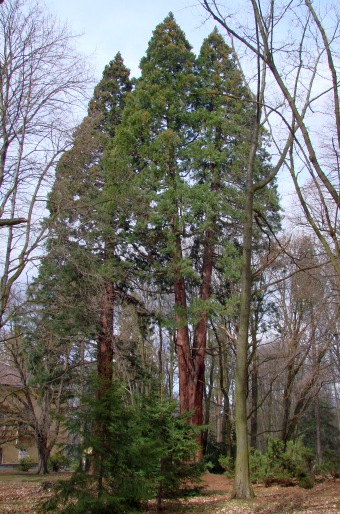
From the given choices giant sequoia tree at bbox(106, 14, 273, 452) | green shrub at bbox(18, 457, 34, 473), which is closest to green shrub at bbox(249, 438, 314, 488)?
giant sequoia tree at bbox(106, 14, 273, 452)

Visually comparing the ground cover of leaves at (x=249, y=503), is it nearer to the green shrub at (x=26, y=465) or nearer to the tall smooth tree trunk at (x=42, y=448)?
the tall smooth tree trunk at (x=42, y=448)

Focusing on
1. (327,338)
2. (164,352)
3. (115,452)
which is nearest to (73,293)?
(115,452)

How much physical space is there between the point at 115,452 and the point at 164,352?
22.6m

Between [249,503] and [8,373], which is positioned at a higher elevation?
[8,373]

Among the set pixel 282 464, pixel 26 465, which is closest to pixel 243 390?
pixel 282 464

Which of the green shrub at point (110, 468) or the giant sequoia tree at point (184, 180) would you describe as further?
the giant sequoia tree at point (184, 180)

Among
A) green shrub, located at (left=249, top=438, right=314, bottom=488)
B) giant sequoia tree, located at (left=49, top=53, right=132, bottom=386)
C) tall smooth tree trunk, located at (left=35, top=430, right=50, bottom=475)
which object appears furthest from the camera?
tall smooth tree trunk, located at (left=35, top=430, right=50, bottom=475)

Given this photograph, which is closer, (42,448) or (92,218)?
(92,218)

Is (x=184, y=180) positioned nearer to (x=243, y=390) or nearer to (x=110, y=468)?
(x=243, y=390)

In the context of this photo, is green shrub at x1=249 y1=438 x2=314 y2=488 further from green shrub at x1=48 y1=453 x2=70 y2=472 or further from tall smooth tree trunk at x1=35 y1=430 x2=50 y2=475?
green shrub at x1=48 y1=453 x2=70 y2=472

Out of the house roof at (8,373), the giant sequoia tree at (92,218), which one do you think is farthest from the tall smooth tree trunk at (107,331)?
the house roof at (8,373)

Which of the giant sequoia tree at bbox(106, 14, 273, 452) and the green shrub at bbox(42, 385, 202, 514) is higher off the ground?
the giant sequoia tree at bbox(106, 14, 273, 452)

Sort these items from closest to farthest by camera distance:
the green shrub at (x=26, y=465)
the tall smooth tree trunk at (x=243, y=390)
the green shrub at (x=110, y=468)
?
the green shrub at (x=110, y=468) < the tall smooth tree trunk at (x=243, y=390) < the green shrub at (x=26, y=465)

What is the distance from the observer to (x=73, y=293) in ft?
42.7
